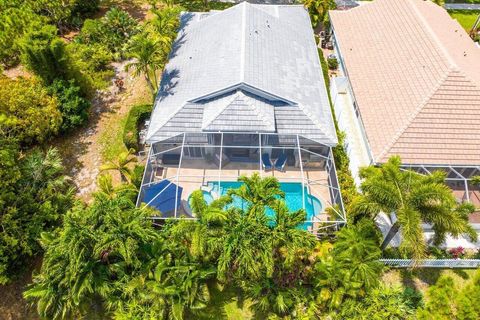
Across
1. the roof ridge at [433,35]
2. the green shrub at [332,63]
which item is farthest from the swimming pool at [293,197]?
the green shrub at [332,63]

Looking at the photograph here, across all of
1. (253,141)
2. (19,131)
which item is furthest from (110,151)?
(253,141)

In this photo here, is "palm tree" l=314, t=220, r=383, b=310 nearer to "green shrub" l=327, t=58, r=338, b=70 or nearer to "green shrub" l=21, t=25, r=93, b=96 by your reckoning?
"green shrub" l=327, t=58, r=338, b=70

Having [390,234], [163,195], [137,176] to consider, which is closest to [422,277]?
[390,234]

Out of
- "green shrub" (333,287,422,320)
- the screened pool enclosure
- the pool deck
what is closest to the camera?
"green shrub" (333,287,422,320)

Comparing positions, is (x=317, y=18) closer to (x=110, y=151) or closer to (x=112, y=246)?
(x=110, y=151)


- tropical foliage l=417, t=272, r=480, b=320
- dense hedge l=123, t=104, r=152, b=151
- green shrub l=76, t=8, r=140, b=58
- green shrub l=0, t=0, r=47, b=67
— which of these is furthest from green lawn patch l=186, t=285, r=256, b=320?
green shrub l=0, t=0, r=47, b=67
